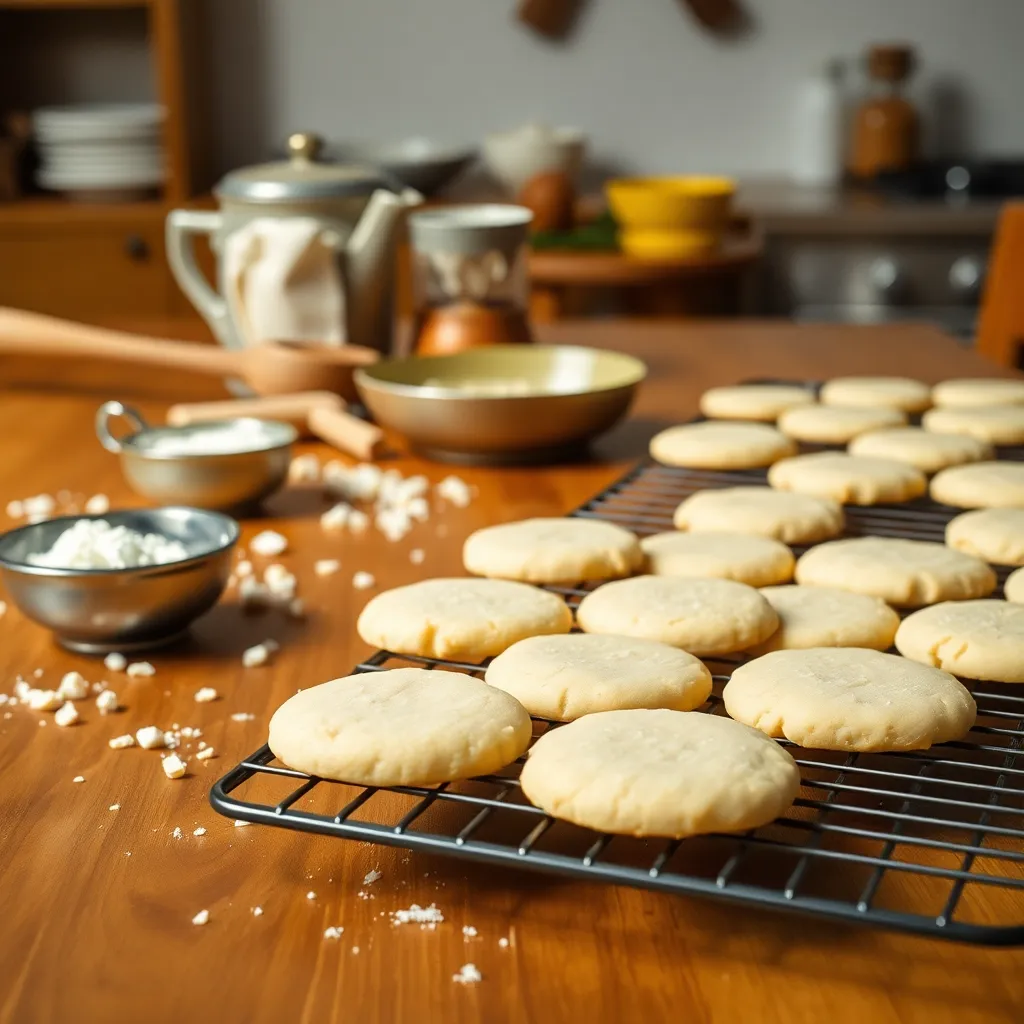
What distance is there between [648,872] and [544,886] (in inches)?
4.0

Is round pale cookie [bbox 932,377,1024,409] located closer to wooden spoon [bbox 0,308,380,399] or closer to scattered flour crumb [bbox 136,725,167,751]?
wooden spoon [bbox 0,308,380,399]

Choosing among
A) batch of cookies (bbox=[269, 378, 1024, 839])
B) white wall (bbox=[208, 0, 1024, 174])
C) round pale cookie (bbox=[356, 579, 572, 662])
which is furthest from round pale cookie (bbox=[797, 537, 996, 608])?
white wall (bbox=[208, 0, 1024, 174])

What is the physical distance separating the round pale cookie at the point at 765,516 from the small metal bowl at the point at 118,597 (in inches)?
16.2

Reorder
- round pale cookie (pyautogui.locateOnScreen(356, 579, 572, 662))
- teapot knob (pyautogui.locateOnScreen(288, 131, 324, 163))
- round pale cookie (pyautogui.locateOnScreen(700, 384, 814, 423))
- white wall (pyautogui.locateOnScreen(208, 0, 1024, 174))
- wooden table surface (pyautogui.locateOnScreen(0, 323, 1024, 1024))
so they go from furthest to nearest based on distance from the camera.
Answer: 1. white wall (pyautogui.locateOnScreen(208, 0, 1024, 174))
2. teapot knob (pyautogui.locateOnScreen(288, 131, 324, 163))
3. round pale cookie (pyautogui.locateOnScreen(700, 384, 814, 423))
4. round pale cookie (pyautogui.locateOnScreen(356, 579, 572, 662))
5. wooden table surface (pyautogui.locateOnScreen(0, 323, 1024, 1024))

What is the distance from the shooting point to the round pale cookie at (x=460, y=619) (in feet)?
2.90

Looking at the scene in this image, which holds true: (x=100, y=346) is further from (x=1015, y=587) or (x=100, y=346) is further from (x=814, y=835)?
(x=814, y=835)

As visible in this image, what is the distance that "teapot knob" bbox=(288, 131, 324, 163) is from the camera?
170 centimetres

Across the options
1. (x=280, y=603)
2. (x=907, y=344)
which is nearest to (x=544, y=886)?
(x=280, y=603)

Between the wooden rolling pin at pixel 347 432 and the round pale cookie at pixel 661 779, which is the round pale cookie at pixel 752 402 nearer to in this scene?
the wooden rolling pin at pixel 347 432

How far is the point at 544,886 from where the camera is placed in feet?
2.20

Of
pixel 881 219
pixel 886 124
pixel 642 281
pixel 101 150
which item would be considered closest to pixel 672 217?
pixel 642 281

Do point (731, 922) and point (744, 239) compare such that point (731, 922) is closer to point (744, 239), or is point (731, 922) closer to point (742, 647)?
point (742, 647)

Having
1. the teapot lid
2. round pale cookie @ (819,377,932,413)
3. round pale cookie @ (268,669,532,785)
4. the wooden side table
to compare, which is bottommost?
the wooden side table

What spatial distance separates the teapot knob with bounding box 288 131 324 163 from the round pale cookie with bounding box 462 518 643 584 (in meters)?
0.80
